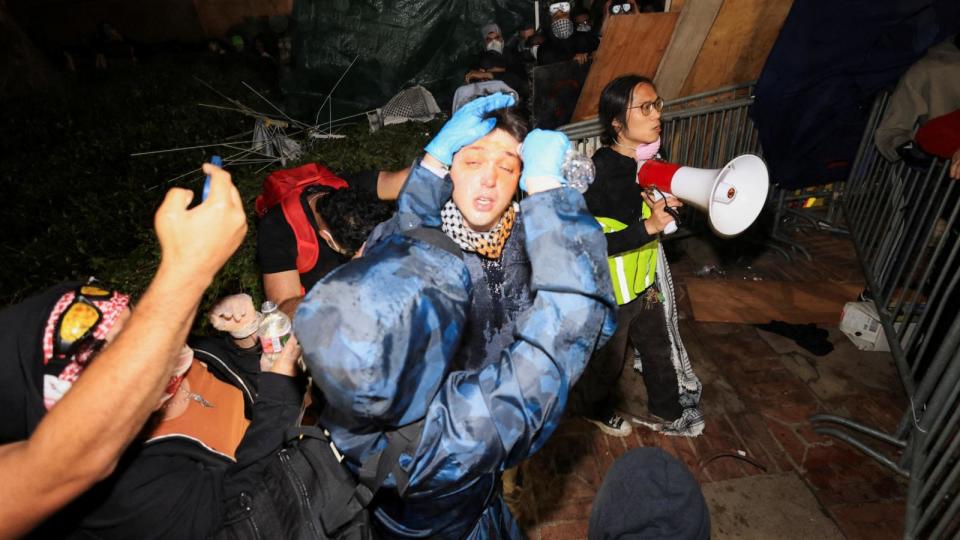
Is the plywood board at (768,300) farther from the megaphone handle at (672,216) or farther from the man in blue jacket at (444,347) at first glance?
the man in blue jacket at (444,347)

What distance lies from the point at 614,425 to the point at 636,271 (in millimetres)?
1497

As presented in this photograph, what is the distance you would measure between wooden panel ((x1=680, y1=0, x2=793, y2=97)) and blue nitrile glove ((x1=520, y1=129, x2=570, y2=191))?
4.48 m

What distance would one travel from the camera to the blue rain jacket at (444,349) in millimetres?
1212

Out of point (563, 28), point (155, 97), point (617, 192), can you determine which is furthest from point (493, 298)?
point (155, 97)

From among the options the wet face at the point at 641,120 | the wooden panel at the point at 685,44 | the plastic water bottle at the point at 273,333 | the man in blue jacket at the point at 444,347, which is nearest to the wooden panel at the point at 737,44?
the wooden panel at the point at 685,44

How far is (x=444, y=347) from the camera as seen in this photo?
4.49 ft

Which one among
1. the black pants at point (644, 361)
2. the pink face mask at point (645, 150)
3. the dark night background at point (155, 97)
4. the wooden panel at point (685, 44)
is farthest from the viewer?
the wooden panel at point (685, 44)

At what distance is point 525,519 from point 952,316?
3990 millimetres

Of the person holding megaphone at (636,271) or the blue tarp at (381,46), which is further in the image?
the blue tarp at (381,46)

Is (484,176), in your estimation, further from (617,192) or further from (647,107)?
(647,107)

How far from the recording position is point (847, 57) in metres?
5.27

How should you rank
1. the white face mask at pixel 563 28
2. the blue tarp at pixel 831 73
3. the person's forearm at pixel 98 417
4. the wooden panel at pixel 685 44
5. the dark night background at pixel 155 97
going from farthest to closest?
the white face mask at pixel 563 28 → the blue tarp at pixel 831 73 → the wooden panel at pixel 685 44 → the dark night background at pixel 155 97 → the person's forearm at pixel 98 417

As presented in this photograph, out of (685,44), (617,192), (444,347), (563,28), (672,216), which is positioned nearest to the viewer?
(444,347)

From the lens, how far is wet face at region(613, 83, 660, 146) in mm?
3180
